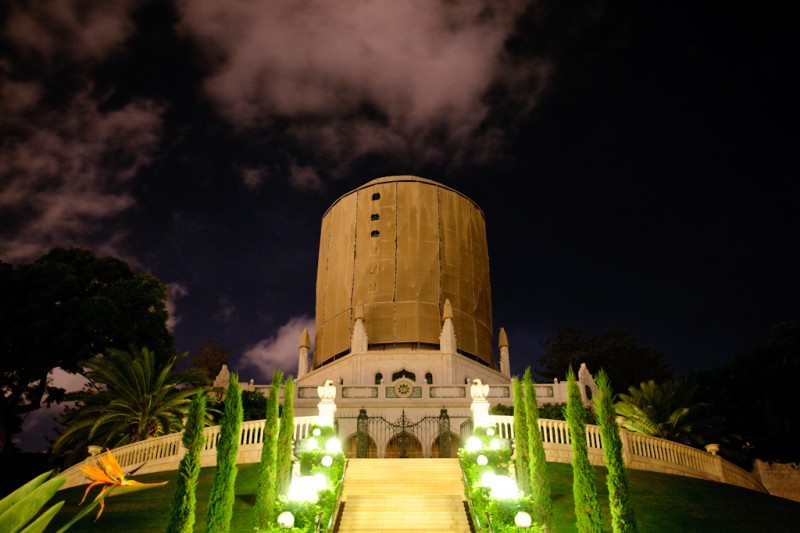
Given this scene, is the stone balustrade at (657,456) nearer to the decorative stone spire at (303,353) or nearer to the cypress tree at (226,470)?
the cypress tree at (226,470)

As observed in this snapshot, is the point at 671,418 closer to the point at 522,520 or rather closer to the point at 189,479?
the point at 522,520

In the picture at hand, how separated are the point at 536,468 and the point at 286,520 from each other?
21.9 feet

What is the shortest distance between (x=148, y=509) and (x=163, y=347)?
18.5 metres

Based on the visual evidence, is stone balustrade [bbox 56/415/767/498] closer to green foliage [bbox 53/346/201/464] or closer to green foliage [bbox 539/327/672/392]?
green foliage [bbox 53/346/201/464]

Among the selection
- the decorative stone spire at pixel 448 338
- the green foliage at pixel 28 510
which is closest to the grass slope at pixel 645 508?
the green foliage at pixel 28 510

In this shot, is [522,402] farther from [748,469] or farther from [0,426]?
[0,426]

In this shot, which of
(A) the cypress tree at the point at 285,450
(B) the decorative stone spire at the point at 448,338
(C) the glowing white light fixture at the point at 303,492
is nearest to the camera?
(C) the glowing white light fixture at the point at 303,492

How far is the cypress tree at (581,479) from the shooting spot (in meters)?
12.5

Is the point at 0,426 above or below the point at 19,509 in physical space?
above

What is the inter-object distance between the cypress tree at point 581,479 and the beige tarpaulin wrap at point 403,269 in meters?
27.1

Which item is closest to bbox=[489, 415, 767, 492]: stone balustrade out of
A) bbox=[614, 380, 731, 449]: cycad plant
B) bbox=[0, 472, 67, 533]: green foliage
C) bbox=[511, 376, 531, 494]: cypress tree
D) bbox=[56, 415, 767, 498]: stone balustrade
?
bbox=[56, 415, 767, 498]: stone balustrade

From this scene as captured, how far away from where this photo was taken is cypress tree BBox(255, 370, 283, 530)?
12926 mm

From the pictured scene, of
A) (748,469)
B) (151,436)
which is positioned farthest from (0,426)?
(748,469)

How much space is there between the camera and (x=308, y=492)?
12.4 meters
